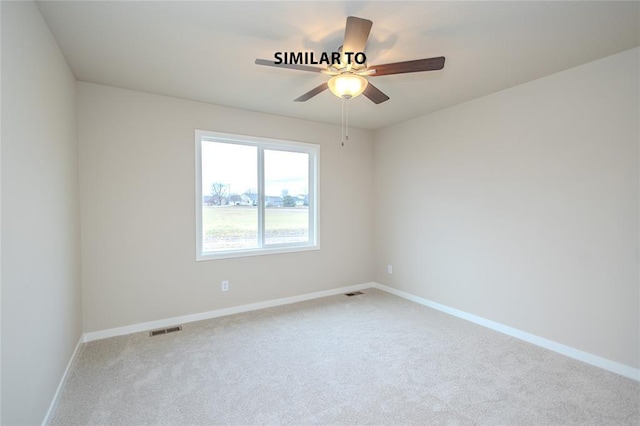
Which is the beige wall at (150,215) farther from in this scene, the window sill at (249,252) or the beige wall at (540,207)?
the beige wall at (540,207)

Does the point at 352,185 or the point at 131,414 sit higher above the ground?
the point at 352,185

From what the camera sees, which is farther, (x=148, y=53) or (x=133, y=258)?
(x=133, y=258)

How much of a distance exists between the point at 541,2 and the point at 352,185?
3153 mm

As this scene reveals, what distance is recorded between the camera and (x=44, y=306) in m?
1.91

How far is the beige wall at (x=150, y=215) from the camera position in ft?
9.95

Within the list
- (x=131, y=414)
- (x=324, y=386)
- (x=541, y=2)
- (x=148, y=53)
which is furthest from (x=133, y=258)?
(x=541, y=2)

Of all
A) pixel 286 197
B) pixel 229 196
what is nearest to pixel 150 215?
pixel 229 196

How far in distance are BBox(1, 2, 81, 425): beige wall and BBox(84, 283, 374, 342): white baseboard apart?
0.57m

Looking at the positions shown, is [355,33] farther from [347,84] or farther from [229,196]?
[229,196]

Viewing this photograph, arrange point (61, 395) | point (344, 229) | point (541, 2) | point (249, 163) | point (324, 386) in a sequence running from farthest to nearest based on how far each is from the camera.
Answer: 1. point (344, 229)
2. point (249, 163)
3. point (324, 386)
4. point (61, 395)
5. point (541, 2)

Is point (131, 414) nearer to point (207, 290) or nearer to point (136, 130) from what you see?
point (207, 290)

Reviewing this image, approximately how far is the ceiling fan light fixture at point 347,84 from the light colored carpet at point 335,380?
2175 millimetres

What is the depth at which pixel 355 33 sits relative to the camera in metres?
1.77

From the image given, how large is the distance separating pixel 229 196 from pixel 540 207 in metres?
3.38
